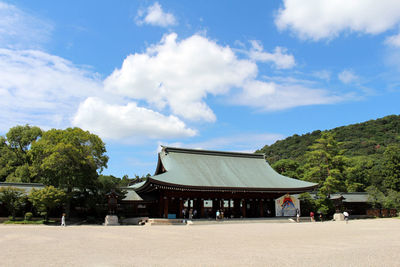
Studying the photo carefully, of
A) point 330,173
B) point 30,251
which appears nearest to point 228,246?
point 30,251

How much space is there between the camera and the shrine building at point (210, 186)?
2764 cm

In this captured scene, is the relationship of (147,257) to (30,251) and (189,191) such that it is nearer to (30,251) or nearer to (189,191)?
(30,251)

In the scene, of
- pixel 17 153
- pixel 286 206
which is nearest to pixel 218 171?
pixel 286 206

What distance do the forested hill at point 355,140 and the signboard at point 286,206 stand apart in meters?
53.6

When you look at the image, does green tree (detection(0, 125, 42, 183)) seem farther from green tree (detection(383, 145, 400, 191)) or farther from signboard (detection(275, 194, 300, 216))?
green tree (detection(383, 145, 400, 191))

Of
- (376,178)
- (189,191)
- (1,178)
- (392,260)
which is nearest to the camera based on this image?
(392,260)

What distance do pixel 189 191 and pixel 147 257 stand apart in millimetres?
18620

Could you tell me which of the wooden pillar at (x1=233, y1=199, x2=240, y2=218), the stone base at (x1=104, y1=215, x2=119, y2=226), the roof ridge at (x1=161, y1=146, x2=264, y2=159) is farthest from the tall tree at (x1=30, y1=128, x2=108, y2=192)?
the wooden pillar at (x1=233, y1=199, x2=240, y2=218)

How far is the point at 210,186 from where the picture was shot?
2745cm

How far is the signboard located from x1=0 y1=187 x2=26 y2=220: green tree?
2444 centimetres

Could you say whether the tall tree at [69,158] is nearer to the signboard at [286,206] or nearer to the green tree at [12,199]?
the green tree at [12,199]

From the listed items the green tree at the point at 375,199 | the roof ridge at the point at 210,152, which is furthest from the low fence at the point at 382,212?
the roof ridge at the point at 210,152

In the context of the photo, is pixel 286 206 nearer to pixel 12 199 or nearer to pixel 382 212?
pixel 382 212

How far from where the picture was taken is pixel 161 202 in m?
28.1
